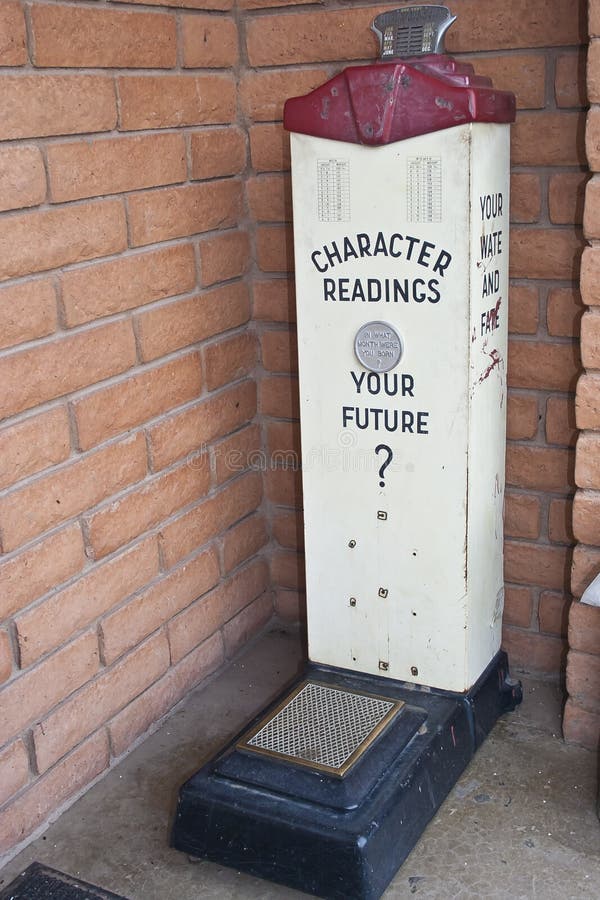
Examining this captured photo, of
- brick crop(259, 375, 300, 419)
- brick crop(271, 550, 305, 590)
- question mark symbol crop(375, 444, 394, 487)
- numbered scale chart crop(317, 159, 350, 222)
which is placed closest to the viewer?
numbered scale chart crop(317, 159, 350, 222)

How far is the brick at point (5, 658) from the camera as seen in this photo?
1.75 metres

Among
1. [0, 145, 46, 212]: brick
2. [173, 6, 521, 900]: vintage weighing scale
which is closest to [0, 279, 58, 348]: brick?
[0, 145, 46, 212]: brick

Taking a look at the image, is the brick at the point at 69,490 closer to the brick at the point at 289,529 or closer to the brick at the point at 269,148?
the brick at the point at 289,529

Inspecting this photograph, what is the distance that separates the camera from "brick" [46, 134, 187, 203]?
1766 mm

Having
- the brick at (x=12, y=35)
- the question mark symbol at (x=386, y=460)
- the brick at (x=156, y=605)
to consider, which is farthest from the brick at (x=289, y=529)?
the brick at (x=12, y=35)

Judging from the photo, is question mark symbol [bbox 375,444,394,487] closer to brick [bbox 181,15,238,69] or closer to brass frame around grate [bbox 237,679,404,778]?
brass frame around grate [bbox 237,679,404,778]

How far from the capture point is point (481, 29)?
1992mm

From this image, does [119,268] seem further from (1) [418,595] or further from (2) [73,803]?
(2) [73,803]

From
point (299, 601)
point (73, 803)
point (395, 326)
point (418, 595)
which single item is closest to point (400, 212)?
point (395, 326)

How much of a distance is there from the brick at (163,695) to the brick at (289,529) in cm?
30

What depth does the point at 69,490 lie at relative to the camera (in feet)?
6.12

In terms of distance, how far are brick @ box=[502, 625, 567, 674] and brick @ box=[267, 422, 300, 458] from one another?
64 cm

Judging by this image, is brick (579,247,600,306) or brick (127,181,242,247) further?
brick (127,181,242,247)

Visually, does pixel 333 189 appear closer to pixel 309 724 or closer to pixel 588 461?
pixel 588 461
